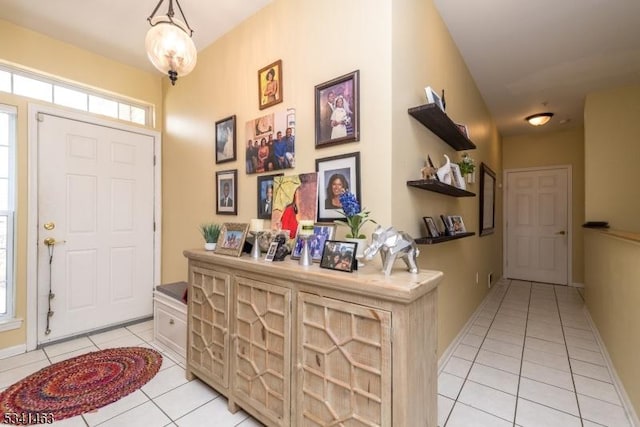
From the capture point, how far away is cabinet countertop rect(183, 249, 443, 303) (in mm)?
1067

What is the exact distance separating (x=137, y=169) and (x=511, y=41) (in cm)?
398

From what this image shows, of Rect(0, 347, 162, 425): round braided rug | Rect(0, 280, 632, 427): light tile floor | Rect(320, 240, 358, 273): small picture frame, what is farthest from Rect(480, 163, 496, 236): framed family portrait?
Rect(0, 347, 162, 425): round braided rug

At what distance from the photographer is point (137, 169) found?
126 inches

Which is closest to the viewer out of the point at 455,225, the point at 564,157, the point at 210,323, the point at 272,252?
the point at 272,252

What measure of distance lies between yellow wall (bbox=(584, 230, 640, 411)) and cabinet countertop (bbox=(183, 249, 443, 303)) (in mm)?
1569

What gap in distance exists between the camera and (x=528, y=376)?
2117mm

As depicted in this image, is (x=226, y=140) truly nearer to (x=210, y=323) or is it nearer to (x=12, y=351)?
(x=210, y=323)

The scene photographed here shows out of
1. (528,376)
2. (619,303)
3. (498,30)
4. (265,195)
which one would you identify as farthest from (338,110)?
(619,303)

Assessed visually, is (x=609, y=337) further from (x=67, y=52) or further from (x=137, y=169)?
(x=67, y=52)

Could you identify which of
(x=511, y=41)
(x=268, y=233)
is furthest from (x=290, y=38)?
(x=511, y=41)

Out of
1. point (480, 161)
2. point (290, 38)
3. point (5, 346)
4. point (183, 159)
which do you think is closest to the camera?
point (290, 38)

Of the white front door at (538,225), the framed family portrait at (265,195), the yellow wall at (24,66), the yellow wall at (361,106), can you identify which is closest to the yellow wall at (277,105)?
the yellow wall at (361,106)

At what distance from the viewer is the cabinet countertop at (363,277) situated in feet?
3.50

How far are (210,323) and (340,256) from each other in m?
1.08
